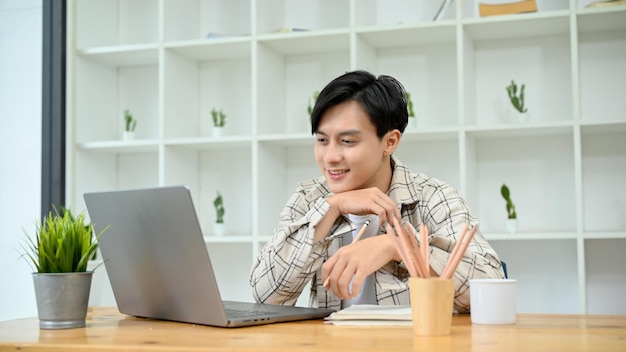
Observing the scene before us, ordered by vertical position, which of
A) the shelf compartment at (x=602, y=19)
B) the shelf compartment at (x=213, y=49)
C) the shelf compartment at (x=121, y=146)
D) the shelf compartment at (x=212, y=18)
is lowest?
the shelf compartment at (x=121, y=146)

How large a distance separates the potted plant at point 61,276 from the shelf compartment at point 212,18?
2210 millimetres

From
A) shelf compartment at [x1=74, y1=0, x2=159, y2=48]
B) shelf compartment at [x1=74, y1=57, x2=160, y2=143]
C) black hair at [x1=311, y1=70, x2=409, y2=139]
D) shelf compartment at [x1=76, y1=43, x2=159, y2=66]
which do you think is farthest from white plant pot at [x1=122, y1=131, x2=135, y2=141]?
black hair at [x1=311, y1=70, x2=409, y2=139]

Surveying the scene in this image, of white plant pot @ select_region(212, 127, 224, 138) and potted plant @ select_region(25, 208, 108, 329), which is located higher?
white plant pot @ select_region(212, 127, 224, 138)

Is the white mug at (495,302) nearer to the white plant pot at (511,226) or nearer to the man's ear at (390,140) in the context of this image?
the man's ear at (390,140)

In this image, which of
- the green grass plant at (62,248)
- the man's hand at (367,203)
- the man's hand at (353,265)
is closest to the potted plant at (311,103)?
the man's hand at (367,203)

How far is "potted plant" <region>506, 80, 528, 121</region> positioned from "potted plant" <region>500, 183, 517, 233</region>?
0.29 metres

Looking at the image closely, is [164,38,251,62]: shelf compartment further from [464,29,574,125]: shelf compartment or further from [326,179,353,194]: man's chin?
[326,179,353,194]: man's chin

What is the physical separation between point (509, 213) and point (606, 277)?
1.60ft

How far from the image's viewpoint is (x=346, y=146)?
2068 millimetres

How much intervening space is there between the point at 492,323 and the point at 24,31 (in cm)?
278

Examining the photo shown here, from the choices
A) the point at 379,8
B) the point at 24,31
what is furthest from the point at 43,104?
the point at 379,8

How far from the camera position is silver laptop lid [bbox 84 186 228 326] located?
1.35 meters

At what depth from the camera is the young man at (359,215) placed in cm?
165

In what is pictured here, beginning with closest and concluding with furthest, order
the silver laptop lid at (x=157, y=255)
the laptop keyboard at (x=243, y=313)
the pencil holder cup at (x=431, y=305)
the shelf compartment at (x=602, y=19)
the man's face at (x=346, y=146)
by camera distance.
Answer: the pencil holder cup at (x=431, y=305) → the silver laptop lid at (x=157, y=255) → the laptop keyboard at (x=243, y=313) → the man's face at (x=346, y=146) → the shelf compartment at (x=602, y=19)
